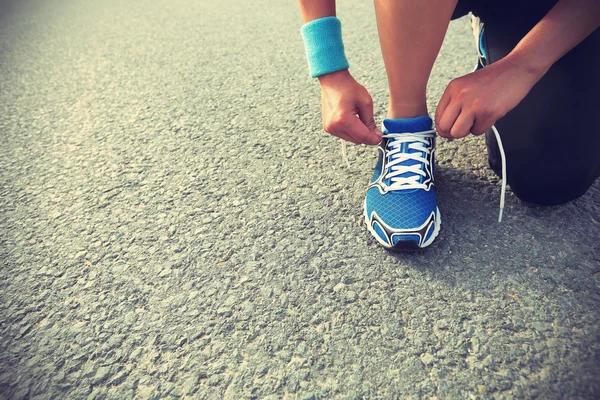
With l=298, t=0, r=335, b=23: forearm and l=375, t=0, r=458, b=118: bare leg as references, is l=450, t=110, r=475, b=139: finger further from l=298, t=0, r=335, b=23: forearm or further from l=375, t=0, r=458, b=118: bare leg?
l=298, t=0, r=335, b=23: forearm

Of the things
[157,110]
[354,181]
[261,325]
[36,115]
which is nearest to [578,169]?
[354,181]

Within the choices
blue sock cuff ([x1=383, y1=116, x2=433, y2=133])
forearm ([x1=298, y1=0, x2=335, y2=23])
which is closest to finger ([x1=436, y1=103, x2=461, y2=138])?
blue sock cuff ([x1=383, y1=116, x2=433, y2=133])

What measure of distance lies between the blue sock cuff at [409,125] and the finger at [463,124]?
0.53ft

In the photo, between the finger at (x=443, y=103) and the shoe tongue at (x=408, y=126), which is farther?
the shoe tongue at (x=408, y=126)

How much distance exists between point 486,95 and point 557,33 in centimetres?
20

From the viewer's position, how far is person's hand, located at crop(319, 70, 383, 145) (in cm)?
104

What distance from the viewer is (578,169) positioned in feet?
3.45

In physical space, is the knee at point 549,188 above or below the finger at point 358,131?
below

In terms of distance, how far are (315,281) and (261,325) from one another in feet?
0.55

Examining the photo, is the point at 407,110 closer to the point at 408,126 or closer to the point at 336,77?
the point at 408,126

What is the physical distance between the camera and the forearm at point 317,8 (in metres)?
1.14

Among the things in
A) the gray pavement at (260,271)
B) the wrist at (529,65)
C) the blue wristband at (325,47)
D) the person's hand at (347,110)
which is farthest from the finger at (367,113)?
the wrist at (529,65)

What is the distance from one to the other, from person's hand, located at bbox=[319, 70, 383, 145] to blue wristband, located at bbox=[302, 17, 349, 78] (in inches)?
0.9

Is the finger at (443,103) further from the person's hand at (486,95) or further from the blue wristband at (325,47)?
the blue wristband at (325,47)
